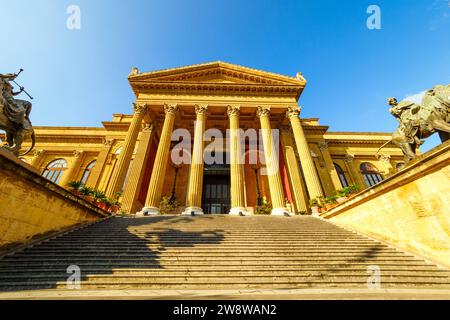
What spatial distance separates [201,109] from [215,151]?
549 cm

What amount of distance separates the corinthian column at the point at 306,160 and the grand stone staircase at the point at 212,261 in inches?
207

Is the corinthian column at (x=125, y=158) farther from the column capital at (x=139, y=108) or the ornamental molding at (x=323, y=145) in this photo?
the ornamental molding at (x=323, y=145)

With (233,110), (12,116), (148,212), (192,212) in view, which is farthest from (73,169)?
(233,110)

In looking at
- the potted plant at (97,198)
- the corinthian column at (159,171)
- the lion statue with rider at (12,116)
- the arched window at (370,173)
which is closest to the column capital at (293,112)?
the corinthian column at (159,171)

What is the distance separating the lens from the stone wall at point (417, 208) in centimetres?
454

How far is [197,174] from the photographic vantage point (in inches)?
493

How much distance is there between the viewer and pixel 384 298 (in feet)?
9.79

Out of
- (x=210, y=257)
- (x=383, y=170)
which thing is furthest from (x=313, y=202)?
(x=383, y=170)

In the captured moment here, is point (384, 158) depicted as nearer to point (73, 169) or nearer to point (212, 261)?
point (212, 261)

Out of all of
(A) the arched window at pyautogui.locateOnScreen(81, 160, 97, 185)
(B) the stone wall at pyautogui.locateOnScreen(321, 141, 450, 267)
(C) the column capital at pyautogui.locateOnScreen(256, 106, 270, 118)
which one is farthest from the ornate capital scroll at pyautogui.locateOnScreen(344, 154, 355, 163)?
(A) the arched window at pyautogui.locateOnScreen(81, 160, 97, 185)

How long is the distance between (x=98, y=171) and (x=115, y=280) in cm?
1592

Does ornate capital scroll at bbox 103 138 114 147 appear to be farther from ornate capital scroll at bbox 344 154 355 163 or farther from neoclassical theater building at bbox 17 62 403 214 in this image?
ornate capital scroll at bbox 344 154 355 163

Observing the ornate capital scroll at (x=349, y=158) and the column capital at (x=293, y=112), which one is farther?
the ornate capital scroll at (x=349, y=158)
